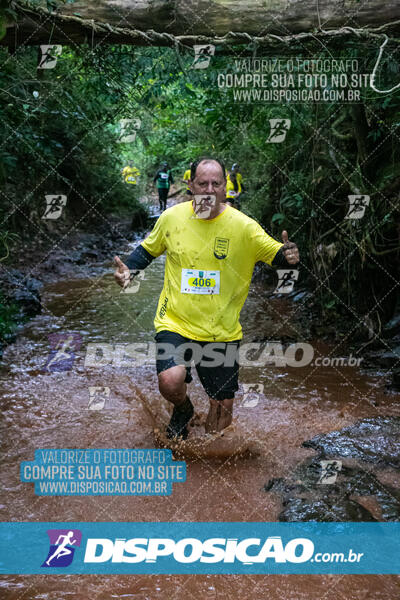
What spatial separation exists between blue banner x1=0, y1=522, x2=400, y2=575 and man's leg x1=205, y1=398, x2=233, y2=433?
1013 mm

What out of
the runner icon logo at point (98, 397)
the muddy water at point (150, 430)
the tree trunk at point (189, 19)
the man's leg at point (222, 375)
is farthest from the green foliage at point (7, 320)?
the man's leg at point (222, 375)

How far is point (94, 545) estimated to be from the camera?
130 inches

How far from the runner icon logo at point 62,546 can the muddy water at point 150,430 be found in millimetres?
128

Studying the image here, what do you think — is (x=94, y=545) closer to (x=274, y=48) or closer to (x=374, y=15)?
(x=274, y=48)

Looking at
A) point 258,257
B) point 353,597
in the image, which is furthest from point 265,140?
point 353,597

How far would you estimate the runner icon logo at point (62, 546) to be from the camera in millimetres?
3180

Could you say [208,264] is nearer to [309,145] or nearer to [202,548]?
[202,548]

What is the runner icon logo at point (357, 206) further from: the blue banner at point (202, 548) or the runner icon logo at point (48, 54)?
the blue banner at point (202, 548)

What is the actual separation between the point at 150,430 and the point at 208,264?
1.68 meters

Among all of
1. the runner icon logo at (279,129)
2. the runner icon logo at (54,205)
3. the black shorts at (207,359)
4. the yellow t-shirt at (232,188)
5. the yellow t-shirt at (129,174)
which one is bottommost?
the black shorts at (207,359)

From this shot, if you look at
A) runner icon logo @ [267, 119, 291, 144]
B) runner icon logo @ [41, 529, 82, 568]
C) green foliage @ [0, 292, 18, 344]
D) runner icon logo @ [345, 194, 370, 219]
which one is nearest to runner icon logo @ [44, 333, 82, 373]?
green foliage @ [0, 292, 18, 344]

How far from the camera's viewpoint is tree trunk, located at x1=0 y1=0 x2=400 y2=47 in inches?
193

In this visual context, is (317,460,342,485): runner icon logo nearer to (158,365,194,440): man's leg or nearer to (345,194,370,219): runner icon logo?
(158,365,194,440): man's leg

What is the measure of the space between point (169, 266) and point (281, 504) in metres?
1.73
